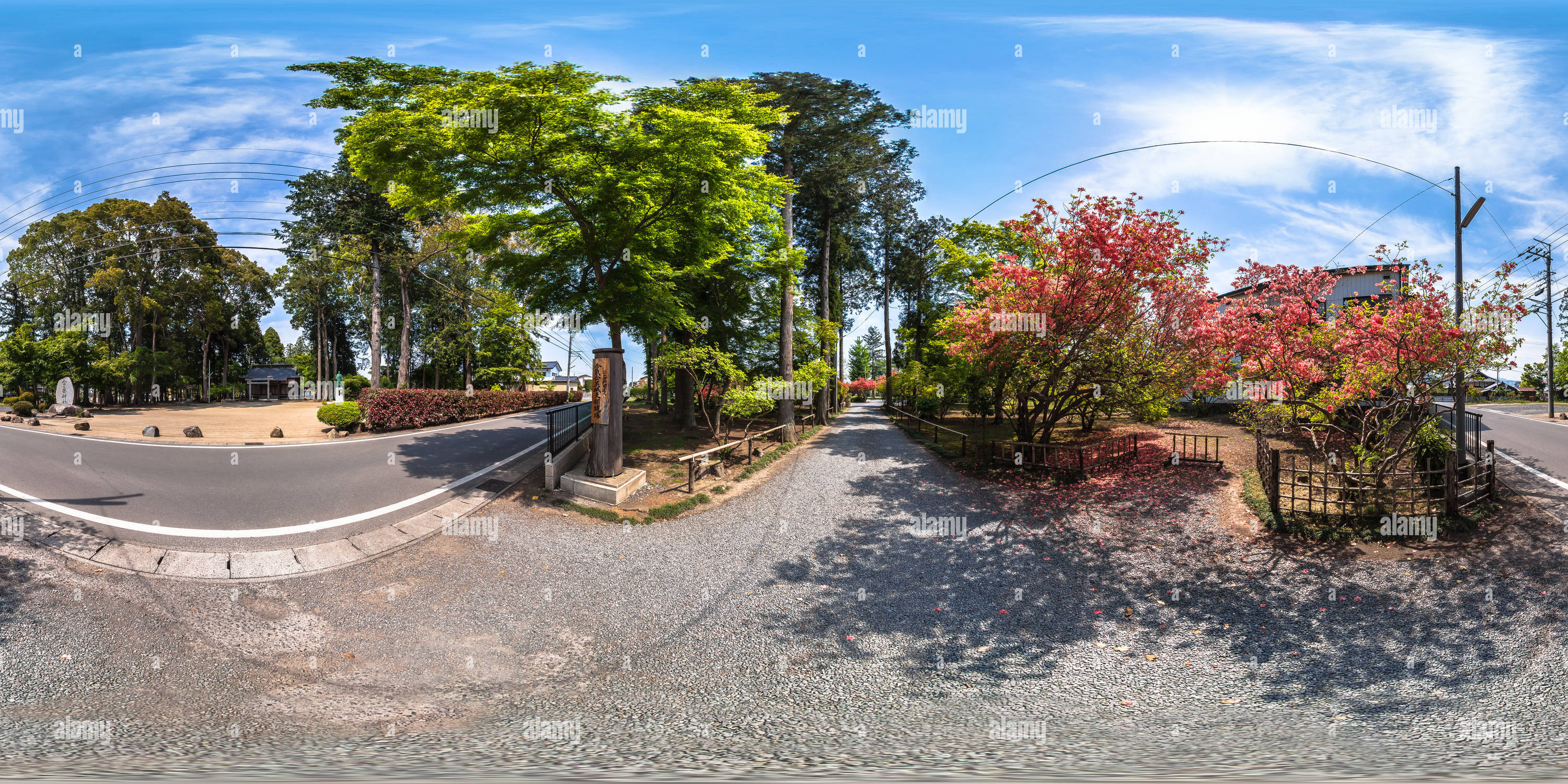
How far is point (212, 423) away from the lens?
20.8 m

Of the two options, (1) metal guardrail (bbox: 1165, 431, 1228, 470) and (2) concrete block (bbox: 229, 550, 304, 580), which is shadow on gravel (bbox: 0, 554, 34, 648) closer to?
(2) concrete block (bbox: 229, 550, 304, 580)

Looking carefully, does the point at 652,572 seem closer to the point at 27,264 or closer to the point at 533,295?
the point at 533,295

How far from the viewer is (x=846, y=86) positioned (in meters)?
20.2

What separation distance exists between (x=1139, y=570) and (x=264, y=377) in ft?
213

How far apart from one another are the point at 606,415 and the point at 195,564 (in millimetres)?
5906

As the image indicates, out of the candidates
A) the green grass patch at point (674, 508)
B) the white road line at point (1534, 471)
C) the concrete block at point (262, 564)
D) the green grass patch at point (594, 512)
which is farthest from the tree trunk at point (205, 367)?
the white road line at point (1534, 471)

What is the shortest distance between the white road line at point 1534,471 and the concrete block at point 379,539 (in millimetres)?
18356

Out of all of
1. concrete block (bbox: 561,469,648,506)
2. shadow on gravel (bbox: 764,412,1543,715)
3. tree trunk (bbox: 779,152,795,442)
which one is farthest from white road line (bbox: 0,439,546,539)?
tree trunk (bbox: 779,152,795,442)

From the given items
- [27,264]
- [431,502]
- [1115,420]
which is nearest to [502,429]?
[431,502]

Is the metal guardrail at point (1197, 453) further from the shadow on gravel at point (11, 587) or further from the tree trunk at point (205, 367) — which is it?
the tree trunk at point (205, 367)

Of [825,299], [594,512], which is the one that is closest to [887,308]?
[825,299]

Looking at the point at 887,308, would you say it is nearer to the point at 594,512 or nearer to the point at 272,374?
the point at 594,512

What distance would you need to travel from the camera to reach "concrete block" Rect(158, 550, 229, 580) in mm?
6773

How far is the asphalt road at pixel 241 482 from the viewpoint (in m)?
8.42
